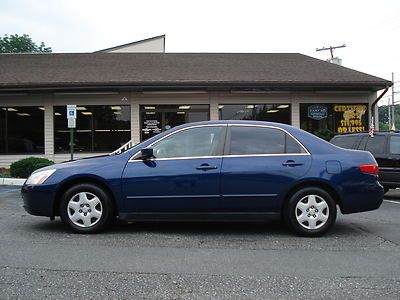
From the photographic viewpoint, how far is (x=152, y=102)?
16750 mm

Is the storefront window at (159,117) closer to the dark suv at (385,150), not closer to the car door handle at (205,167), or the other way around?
the dark suv at (385,150)

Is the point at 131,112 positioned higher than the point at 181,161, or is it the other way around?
the point at 131,112

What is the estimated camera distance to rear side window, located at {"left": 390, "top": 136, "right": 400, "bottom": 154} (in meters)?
10.0

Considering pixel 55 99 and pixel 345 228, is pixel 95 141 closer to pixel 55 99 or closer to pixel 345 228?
pixel 55 99

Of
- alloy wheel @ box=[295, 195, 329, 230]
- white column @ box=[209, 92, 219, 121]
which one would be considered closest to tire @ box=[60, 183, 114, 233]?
alloy wheel @ box=[295, 195, 329, 230]

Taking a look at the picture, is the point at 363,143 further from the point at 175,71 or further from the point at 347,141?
the point at 175,71

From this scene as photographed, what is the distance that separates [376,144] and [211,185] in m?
6.02

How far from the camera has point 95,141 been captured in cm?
1678

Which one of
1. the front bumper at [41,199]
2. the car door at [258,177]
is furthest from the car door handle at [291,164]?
the front bumper at [41,199]

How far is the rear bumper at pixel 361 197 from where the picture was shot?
592 cm

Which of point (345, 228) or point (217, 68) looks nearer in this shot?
point (345, 228)

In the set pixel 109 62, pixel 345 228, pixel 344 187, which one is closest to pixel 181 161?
pixel 344 187

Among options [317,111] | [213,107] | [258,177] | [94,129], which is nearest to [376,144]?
[258,177]

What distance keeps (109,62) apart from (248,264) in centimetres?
1619
